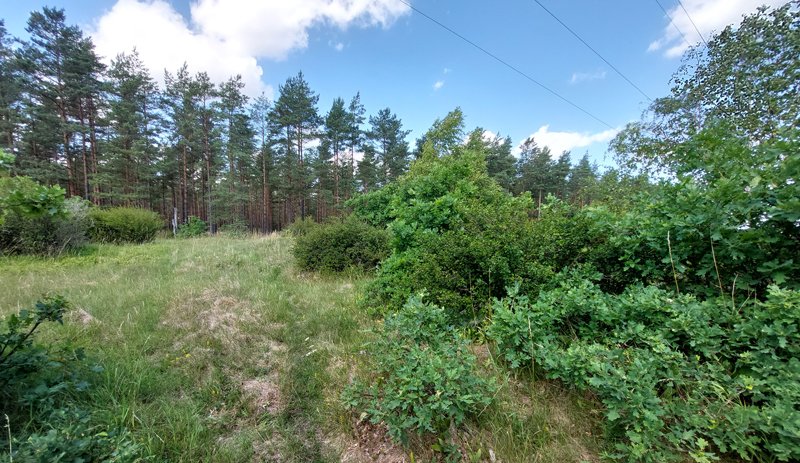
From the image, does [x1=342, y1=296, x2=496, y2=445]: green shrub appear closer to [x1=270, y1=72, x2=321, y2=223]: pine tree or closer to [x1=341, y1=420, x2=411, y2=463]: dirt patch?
[x1=341, y1=420, x2=411, y2=463]: dirt patch

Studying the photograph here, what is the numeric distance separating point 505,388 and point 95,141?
29.3 m

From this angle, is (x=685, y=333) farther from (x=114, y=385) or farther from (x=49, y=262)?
(x=49, y=262)

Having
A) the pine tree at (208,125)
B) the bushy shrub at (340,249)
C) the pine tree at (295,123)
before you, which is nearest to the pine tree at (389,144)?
the pine tree at (295,123)

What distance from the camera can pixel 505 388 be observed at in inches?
73.1

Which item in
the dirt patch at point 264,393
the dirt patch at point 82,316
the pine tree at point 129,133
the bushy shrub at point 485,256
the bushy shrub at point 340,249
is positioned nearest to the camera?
the dirt patch at point 264,393

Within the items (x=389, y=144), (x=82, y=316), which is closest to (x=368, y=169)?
(x=389, y=144)

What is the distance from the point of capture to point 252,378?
2.43 meters

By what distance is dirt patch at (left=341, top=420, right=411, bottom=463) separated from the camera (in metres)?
1.64

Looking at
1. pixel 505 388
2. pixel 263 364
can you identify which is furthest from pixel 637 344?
pixel 263 364

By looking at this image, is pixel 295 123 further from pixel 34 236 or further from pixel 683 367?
pixel 683 367

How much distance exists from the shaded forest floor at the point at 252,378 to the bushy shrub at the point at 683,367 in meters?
0.33

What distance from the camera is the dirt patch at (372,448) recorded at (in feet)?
5.37

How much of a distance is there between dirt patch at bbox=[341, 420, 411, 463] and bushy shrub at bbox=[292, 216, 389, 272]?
355 cm

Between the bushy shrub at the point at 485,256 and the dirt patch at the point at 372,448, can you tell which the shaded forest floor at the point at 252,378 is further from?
the bushy shrub at the point at 485,256
